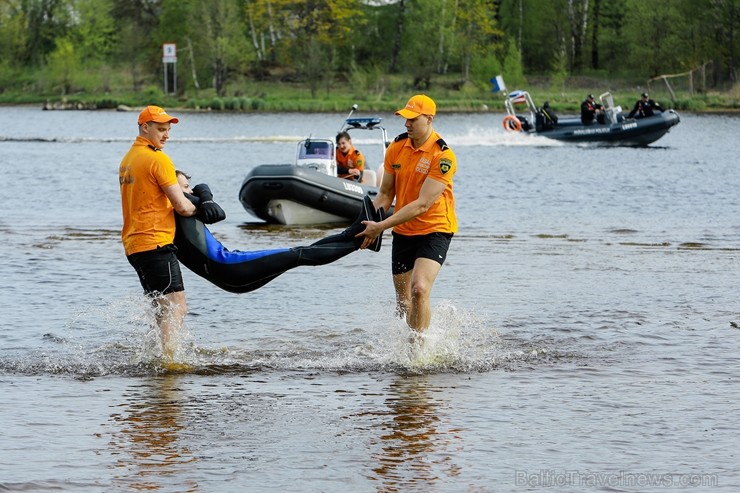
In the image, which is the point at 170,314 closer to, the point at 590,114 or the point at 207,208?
the point at 207,208

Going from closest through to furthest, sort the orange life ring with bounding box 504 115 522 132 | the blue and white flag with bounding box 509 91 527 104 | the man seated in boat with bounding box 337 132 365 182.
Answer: the man seated in boat with bounding box 337 132 365 182 < the blue and white flag with bounding box 509 91 527 104 < the orange life ring with bounding box 504 115 522 132

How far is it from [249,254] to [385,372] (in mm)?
1319

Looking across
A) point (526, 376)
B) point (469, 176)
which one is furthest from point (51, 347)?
point (469, 176)

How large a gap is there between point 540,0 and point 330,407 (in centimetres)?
9094

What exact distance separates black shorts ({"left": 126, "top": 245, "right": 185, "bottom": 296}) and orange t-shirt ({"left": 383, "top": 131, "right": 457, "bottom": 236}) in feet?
5.23

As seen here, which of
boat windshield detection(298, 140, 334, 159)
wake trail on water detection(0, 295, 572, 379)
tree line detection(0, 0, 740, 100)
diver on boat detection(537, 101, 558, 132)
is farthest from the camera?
tree line detection(0, 0, 740, 100)

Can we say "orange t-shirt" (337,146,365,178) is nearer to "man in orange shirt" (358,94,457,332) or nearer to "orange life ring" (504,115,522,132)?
"man in orange shirt" (358,94,457,332)

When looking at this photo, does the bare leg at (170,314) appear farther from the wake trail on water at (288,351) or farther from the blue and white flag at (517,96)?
the blue and white flag at (517,96)

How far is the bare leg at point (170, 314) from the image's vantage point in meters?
9.34

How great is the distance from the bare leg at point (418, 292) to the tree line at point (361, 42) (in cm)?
7469

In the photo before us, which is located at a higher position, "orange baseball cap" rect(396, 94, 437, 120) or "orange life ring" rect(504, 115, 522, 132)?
"orange baseball cap" rect(396, 94, 437, 120)

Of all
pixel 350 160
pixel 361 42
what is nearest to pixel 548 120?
pixel 350 160
